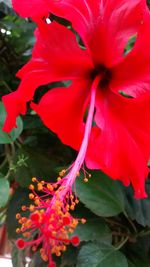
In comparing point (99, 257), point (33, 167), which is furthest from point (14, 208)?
point (99, 257)

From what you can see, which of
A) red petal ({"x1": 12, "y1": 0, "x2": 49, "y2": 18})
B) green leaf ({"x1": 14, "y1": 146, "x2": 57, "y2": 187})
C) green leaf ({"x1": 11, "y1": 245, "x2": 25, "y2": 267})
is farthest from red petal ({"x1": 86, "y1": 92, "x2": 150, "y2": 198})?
green leaf ({"x1": 11, "y1": 245, "x2": 25, "y2": 267})

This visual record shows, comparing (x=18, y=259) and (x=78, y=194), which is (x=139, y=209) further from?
(x=18, y=259)

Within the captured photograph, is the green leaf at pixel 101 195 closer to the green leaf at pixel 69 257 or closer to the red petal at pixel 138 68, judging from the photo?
the green leaf at pixel 69 257

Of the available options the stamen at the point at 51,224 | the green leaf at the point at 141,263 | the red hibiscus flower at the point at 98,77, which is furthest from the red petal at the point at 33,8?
the green leaf at the point at 141,263

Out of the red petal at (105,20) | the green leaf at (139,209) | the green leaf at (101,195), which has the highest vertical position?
the red petal at (105,20)

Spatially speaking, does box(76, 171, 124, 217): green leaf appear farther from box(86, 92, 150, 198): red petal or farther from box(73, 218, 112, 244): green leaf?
box(86, 92, 150, 198): red petal

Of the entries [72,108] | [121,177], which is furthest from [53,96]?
[121,177]

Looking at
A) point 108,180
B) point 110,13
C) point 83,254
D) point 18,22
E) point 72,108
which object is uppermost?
point 18,22

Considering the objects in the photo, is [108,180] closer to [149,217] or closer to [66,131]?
[149,217]
